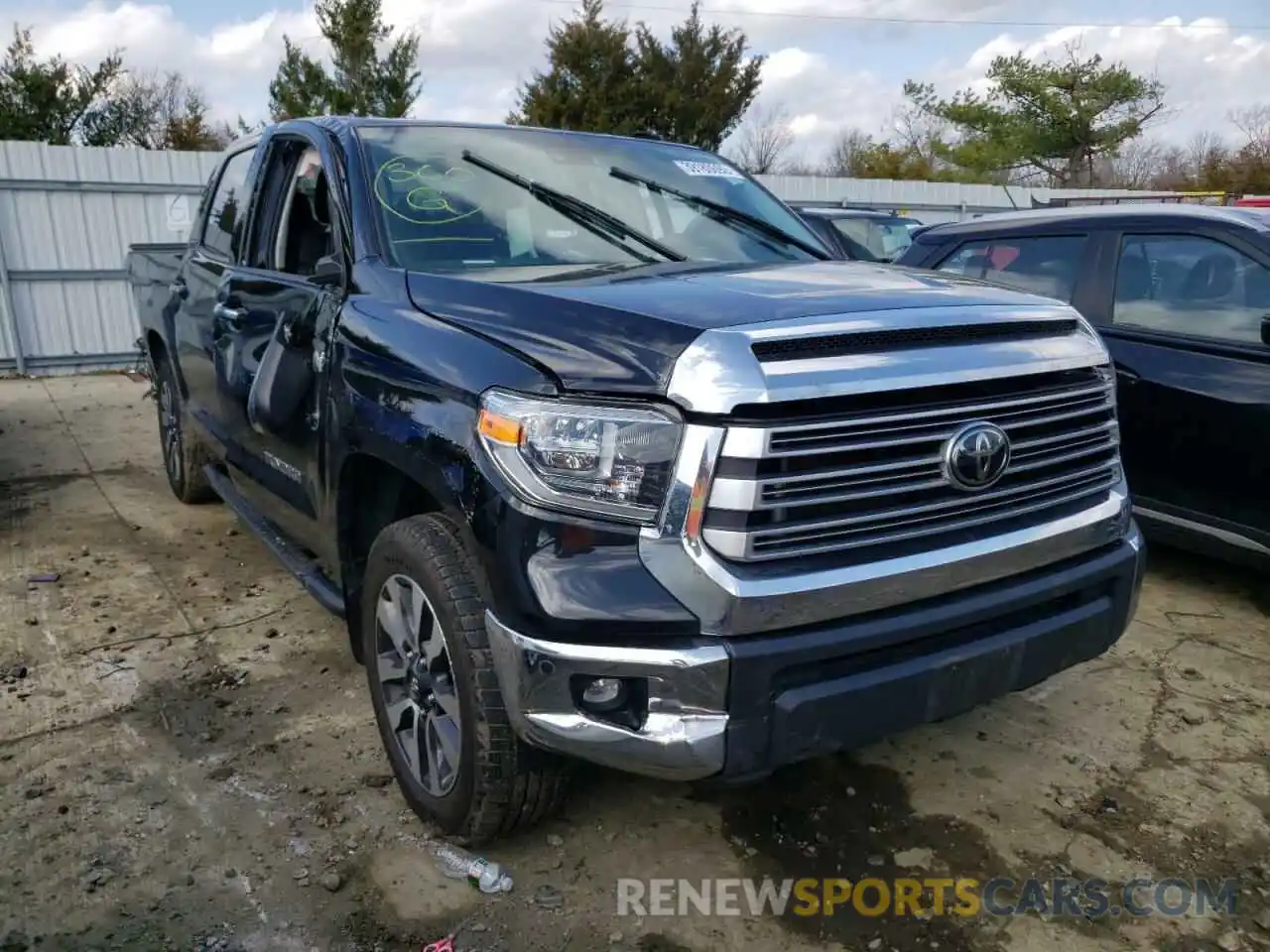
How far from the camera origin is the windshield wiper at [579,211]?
3.23 metres

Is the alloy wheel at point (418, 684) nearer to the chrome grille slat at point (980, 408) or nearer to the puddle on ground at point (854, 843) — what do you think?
the puddle on ground at point (854, 843)

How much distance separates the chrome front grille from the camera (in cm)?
205

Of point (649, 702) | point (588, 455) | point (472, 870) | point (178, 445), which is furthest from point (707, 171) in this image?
point (178, 445)

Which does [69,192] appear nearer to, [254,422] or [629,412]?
[254,422]

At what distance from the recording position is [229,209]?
14.6ft

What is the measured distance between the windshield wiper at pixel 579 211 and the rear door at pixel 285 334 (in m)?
0.54

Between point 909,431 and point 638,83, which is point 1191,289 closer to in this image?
point 909,431

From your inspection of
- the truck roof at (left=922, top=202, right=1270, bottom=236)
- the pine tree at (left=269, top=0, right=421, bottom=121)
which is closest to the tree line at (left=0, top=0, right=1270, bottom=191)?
the pine tree at (left=269, top=0, right=421, bottom=121)

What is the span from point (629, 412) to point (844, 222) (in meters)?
9.24

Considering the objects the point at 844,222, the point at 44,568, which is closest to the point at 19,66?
the point at 844,222

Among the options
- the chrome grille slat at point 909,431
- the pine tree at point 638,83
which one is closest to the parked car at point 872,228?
the chrome grille slat at point 909,431

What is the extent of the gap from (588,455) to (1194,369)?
10.9 ft

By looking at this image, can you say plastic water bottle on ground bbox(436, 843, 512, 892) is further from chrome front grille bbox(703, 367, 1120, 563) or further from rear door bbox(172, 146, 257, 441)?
rear door bbox(172, 146, 257, 441)

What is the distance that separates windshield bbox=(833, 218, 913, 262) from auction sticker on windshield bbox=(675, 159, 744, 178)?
6.83 m
